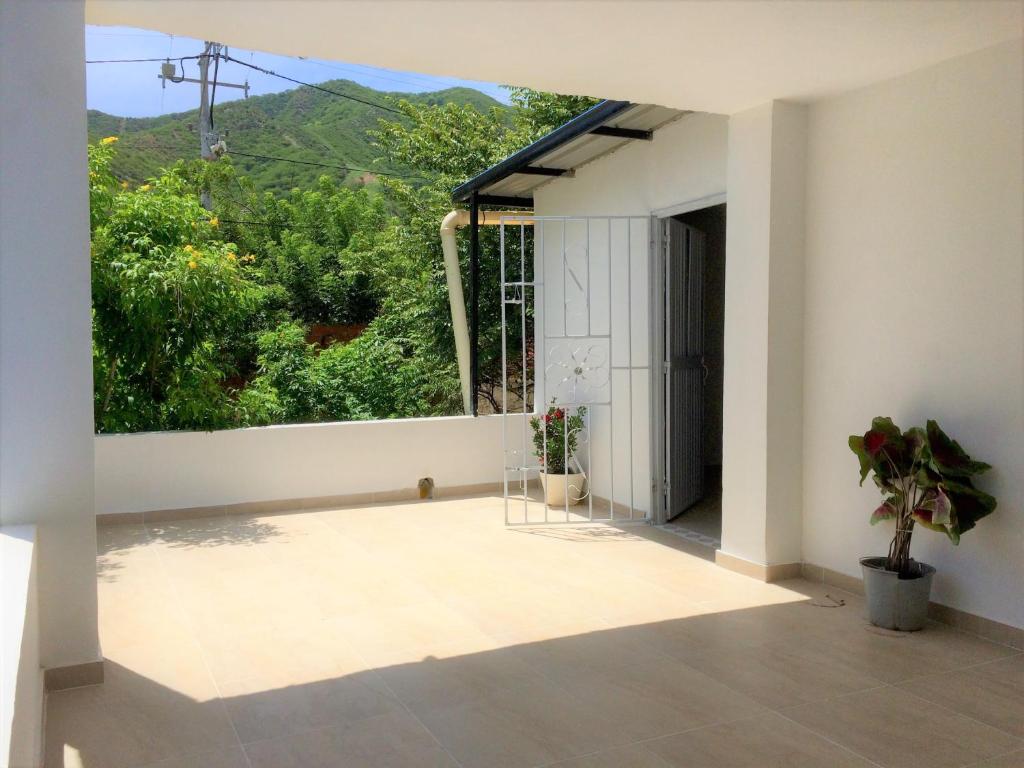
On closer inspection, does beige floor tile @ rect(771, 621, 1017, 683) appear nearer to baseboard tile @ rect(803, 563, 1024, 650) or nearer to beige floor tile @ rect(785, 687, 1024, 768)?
baseboard tile @ rect(803, 563, 1024, 650)

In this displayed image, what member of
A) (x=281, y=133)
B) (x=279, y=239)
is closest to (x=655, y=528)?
(x=279, y=239)

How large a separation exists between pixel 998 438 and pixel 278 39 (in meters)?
3.47

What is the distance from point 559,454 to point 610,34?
388cm

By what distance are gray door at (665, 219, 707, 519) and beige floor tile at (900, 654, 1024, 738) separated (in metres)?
2.87

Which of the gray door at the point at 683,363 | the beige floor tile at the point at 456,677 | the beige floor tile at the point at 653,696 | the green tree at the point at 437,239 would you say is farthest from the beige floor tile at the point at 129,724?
the green tree at the point at 437,239

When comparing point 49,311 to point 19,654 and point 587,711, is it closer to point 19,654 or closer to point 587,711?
point 19,654

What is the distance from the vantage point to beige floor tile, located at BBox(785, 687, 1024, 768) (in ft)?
9.02

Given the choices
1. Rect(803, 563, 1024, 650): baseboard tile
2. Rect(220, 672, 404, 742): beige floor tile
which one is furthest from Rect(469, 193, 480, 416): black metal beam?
Rect(220, 672, 404, 742): beige floor tile

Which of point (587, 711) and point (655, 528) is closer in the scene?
point (587, 711)

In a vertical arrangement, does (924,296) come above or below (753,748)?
above

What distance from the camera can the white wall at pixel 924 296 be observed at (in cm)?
367

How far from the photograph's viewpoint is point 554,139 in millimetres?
5805

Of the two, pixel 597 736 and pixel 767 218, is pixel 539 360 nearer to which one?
pixel 767 218

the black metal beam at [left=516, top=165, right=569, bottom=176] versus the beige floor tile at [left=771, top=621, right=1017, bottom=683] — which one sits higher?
the black metal beam at [left=516, top=165, right=569, bottom=176]
